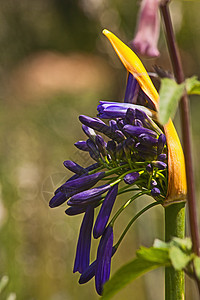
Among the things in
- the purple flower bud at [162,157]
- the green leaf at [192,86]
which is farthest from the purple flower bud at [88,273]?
the green leaf at [192,86]

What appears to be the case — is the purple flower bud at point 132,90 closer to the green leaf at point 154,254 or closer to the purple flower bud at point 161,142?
the purple flower bud at point 161,142

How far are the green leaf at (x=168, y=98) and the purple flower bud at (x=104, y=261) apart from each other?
0.62 feet

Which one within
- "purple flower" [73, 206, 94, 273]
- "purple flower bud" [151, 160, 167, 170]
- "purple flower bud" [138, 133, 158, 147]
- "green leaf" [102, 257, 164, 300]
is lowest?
"green leaf" [102, 257, 164, 300]

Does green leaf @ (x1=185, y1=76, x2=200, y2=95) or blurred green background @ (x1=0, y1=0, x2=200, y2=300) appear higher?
blurred green background @ (x1=0, y1=0, x2=200, y2=300)

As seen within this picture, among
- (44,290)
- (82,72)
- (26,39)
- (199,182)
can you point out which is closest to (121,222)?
(199,182)

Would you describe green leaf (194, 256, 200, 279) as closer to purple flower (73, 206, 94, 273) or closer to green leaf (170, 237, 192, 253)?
green leaf (170, 237, 192, 253)

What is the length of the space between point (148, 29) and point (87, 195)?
199 millimetres

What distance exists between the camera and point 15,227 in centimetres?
194

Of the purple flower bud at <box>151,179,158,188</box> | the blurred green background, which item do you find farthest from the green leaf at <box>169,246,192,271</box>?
the blurred green background

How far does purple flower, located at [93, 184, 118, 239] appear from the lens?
0.49 metres

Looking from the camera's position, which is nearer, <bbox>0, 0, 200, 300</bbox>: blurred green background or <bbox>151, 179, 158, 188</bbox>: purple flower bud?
<bbox>151, 179, 158, 188</bbox>: purple flower bud

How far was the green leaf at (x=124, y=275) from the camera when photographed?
394mm

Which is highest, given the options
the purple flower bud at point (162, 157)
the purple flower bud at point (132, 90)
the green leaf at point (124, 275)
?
the purple flower bud at point (132, 90)

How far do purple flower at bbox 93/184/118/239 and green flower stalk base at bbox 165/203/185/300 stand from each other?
6cm
